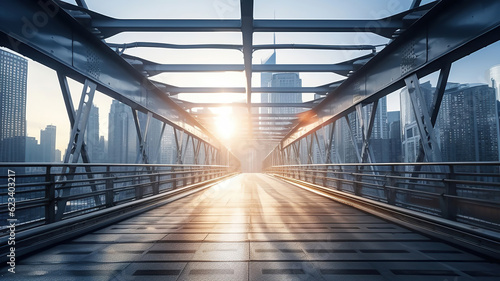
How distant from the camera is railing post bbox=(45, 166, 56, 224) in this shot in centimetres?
380

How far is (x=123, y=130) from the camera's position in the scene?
30.8 feet

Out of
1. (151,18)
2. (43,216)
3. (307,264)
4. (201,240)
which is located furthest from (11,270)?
(151,18)

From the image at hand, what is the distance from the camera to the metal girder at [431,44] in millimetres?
4023

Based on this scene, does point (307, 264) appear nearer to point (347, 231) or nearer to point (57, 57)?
point (347, 231)

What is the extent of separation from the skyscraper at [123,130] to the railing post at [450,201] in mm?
8104

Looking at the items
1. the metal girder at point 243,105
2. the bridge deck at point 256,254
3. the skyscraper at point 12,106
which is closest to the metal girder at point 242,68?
the skyscraper at point 12,106

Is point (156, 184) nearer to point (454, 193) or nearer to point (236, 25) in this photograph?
point (236, 25)

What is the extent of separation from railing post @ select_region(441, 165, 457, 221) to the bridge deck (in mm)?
502

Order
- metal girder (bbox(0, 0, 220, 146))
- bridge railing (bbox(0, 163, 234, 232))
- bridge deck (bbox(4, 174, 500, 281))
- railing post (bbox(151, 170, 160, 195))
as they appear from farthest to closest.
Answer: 1. railing post (bbox(151, 170, 160, 195))
2. metal girder (bbox(0, 0, 220, 146))
3. bridge railing (bbox(0, 163, 234, 232))
4. bridge deck (bbox(4, 174, 500, 281))

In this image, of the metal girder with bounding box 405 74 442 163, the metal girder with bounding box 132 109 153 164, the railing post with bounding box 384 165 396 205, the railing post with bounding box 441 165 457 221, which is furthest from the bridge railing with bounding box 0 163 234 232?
the metal girder with bounding box 405 74 442 163

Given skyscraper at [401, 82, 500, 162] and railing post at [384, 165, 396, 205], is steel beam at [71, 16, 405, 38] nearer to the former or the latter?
skyscraper at [401, 82, 500, 162]

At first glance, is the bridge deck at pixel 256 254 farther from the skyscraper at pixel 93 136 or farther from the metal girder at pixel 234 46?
the metal girder at pixel 234 46

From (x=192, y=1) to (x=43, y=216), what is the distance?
16.1ft

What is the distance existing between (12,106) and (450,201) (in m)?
7.03
